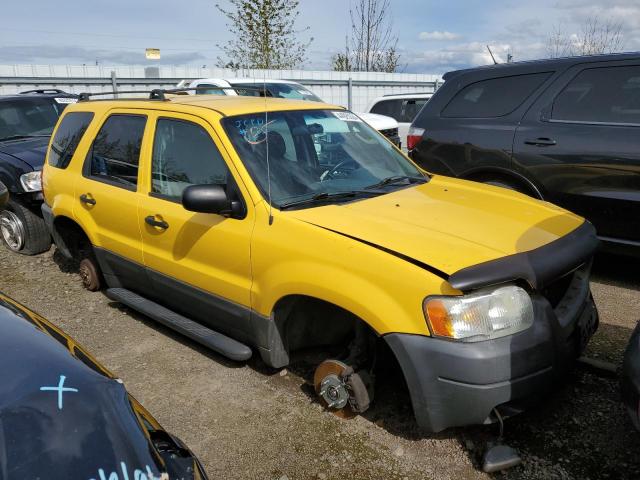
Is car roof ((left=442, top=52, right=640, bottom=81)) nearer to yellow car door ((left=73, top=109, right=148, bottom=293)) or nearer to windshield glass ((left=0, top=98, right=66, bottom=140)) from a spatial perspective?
yellow car door ((left=73, top=109, right=148, bottom=293))

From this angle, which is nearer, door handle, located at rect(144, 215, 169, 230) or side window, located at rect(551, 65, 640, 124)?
door handle, located at rect(144, 215, 169, 230)

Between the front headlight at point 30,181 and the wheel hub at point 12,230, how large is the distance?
542 millimetres

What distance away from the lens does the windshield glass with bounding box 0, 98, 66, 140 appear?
7522 mm

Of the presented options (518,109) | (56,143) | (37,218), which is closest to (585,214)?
(518,109)

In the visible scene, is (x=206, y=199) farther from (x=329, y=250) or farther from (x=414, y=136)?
(x=414, y=136)

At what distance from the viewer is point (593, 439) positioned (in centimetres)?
287

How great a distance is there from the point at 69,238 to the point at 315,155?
283cm

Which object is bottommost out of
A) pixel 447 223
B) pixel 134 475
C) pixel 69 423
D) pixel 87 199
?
pixel 134 475

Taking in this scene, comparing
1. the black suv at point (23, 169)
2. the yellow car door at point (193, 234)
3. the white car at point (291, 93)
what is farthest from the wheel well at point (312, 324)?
the white car at point (291, 93)

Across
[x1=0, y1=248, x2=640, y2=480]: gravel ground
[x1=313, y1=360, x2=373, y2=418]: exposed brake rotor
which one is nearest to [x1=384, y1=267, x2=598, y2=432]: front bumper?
[x1=0, y1=248, x2=640, y2=480]: gravel ground

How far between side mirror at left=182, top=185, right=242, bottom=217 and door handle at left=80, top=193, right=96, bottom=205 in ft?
5.44

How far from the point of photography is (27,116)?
7.73 metres

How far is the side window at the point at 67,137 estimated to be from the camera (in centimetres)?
481

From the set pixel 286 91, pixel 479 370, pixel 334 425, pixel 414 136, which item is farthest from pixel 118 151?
pixel 286 91
